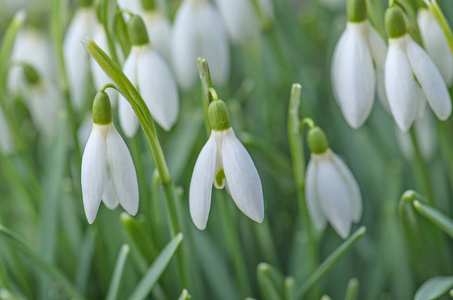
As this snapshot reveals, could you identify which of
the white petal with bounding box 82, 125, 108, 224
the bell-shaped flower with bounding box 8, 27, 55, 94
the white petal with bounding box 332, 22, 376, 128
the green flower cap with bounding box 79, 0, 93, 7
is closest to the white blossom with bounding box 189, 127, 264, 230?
the white petal with bounding box 82, 125, 108, 224

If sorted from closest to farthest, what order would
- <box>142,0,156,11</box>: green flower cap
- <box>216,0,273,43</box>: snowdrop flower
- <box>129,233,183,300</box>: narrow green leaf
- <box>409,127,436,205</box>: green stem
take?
<box>129,233,183,300</box>: narrow green leaf < <box>409,127,436,205</box>: green stem < <box>142,0,156,11</box>: green flower cap < <box>216,0,273,43</box>: snowdrop flower

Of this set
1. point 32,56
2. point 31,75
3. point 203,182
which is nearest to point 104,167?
point 203,182

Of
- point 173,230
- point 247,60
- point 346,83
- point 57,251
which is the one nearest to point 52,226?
point 57,251

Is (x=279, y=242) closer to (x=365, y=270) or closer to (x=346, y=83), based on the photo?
(x=365, y=270)

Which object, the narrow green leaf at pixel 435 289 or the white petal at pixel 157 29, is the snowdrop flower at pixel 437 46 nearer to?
the narrow green leaf at pixel 435 289

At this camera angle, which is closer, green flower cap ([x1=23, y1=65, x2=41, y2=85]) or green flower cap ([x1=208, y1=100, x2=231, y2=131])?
green flower cap ([x1=208, y1=100, x2=231, y2=131])

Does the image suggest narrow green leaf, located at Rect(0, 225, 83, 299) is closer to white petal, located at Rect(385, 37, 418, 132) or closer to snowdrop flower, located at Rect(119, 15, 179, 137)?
snowdrop flower, located at Rect(119, 15, 179, 137)

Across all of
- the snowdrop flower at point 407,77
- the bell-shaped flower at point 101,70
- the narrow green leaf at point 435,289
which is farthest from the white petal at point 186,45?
the narrow green leaf at point 435,289
